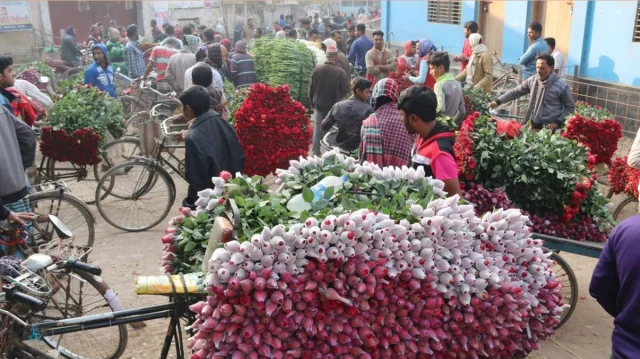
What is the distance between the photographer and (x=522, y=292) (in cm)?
273

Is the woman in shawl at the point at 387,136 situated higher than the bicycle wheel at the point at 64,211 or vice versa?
the woman in shawl at the point at 387,136

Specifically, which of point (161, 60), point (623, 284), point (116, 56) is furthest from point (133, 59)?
point (623, 284)

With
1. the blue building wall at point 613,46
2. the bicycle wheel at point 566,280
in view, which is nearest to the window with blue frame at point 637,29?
the blue building wall at point 613,46

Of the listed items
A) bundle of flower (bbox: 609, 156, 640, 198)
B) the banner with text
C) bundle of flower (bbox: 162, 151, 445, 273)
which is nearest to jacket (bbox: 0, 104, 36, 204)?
bundle of flower (bbox: 162, 151, 445, 273)

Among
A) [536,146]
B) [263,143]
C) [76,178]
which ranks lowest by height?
[76,178]

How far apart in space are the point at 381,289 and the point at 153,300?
315 cm

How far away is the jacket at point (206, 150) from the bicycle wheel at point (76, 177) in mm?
2672

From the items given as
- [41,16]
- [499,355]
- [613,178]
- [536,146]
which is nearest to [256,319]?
[499,355]

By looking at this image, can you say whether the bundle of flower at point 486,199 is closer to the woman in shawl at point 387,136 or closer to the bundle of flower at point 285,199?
the woman in shawl at point 387,136

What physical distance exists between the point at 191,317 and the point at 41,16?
81.6 ft

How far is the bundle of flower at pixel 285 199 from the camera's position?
2.87m

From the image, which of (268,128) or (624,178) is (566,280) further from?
(268,128)

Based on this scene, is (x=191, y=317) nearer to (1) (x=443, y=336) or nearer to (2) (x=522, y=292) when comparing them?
(1) (x=443, y=336)

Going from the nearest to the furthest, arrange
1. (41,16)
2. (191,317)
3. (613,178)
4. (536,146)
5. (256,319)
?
Answer: (256,319) < (191,317) < (536,146) < (613,178) < (41,16)
